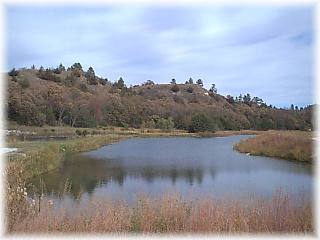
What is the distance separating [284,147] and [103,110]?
2854 cm

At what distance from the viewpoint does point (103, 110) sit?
46.5m

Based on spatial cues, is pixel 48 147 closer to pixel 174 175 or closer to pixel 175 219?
pixel 174 175

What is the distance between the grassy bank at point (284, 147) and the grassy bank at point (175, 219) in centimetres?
1261

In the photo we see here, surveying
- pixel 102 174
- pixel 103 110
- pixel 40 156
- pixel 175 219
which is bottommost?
pixel 102 174

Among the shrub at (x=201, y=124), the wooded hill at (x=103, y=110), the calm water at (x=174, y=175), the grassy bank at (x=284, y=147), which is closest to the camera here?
the calm water at (x=174, y=175)

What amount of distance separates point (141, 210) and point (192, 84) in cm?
9033

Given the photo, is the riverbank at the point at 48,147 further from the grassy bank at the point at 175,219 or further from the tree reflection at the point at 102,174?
the grassy bank at the point at 175,219

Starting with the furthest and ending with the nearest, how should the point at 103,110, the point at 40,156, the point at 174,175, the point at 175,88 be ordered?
the point at 175,88, the point at 103,110, the point at 40,156, the point at 174,175

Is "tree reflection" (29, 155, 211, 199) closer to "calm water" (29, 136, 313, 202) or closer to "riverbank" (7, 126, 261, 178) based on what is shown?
"calm water" (29, 136, 313, 202)

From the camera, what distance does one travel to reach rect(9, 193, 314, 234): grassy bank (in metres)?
4.68

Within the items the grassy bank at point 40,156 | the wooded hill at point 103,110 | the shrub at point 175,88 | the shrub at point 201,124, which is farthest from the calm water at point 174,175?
the shrub at point 175,88

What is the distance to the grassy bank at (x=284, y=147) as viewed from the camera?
1878 cm

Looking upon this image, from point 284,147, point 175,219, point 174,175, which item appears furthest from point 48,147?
point 175,219

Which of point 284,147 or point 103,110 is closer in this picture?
point 284,147
